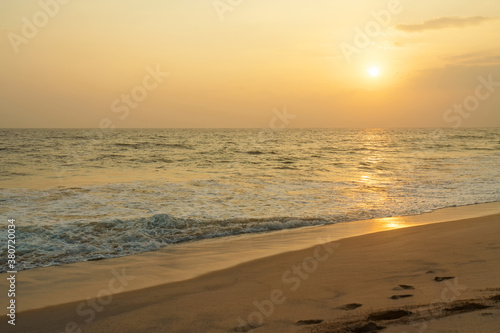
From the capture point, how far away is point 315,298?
4828 millimetres

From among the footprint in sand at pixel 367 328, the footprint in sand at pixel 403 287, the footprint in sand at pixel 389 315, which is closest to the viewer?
the footprint in sand at pixel 367 328

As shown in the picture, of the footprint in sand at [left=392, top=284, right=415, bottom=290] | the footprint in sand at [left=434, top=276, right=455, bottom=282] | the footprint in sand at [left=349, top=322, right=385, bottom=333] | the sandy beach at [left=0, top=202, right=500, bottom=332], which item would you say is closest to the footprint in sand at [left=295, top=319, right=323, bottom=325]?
the sandy beach at [left=0, top=202, right=500, bottom=332]

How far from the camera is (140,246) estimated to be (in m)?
8.00

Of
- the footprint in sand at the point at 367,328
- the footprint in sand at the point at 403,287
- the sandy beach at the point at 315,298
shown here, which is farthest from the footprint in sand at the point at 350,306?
the footprint in sand at the point at 403,287

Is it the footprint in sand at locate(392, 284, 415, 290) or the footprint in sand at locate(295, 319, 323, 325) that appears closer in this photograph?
the footprint in sand at locate(295, 319, 323, 325)

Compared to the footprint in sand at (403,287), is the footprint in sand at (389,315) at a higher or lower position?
higher

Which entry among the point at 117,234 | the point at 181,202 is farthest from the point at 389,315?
the point at 181,202

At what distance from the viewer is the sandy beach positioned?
401cm

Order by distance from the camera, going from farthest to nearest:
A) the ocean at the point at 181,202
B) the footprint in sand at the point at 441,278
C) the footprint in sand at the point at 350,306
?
the ocean at the point at 181,202 → the footprint in sand at the point at 441,278 → the footprint in sand at the point at 350,306

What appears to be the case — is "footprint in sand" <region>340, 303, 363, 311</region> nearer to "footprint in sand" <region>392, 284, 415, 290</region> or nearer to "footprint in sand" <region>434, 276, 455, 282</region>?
"footprint in sand" <region>392, 284, 415, 290</region>

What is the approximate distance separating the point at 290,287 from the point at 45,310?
3088mm

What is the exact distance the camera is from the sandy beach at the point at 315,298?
401 cm

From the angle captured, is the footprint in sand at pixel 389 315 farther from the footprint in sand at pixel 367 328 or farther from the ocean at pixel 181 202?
the ocean at pixel 181 202

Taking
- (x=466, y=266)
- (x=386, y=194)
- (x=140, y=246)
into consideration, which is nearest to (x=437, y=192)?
(x=386, y=194)
